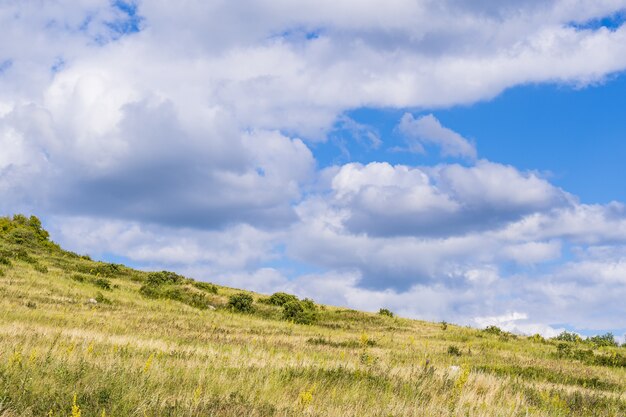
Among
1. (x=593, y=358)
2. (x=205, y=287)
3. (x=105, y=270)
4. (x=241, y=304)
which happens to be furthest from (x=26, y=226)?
(x=593, y=358)

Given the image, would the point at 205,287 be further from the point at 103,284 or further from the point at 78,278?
the point at 78,278

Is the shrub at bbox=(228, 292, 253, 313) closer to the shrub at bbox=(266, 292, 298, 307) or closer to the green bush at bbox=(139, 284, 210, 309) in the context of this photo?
the green bush at bbox=(139, 284, 210, 309)

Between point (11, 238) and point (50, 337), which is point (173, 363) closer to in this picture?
point (50, 337)

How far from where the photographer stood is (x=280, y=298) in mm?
40156

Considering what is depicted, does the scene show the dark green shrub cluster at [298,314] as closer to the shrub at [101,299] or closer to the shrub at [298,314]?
the shrub at [298,314]

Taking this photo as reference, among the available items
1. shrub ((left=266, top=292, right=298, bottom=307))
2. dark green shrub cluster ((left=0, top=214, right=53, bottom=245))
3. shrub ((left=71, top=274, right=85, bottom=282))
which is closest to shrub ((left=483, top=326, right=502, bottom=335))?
shrub ((left=266, top=292, right=298, bottom=307))

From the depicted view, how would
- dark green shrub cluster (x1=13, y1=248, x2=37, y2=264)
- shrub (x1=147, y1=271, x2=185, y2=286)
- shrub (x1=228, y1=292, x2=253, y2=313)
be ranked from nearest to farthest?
shrub (x1=228, y1=292, x2=253, y2=313) → dark green shrub cluster (x1=13, y1=248, x2=37, y2=264) → shrub (x1=147, y1=271, x2=185, y2=286)

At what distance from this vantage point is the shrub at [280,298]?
39.4 m

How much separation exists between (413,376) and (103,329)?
10.5m

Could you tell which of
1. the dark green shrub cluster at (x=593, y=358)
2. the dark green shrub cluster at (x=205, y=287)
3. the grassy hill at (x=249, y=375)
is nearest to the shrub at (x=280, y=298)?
the dark green shrub cluster at (x=205, y=287)

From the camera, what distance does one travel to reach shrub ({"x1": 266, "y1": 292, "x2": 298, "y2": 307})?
39438 mm

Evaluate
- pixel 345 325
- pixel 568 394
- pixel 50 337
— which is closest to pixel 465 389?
pixel 568 394

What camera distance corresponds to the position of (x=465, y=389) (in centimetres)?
1079

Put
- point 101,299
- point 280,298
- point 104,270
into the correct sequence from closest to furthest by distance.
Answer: point 101,299
point 280,298
point 104,270
